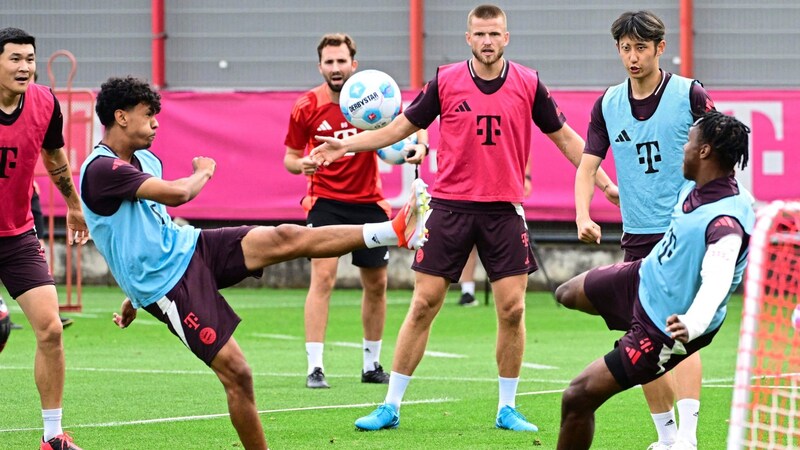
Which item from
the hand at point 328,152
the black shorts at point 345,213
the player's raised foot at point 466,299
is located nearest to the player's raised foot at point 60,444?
the hand at point 328,152

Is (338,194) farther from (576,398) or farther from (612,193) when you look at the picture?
(576,398)

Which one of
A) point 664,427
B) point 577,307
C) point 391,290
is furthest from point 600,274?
point 391,290

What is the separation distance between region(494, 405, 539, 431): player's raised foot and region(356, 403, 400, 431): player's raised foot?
625 mm

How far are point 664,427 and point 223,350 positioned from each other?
2.41 m

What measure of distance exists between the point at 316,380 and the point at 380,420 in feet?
6.48

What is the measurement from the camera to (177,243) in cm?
697

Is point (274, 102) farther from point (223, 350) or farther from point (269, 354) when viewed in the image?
point (223, 350)

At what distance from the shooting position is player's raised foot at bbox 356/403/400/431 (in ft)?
27.3

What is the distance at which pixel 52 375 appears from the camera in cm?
767

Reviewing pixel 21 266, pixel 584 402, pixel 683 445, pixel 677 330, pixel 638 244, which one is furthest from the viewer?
pixel 21 266

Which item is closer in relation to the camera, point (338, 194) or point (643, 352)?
point (643, 352)

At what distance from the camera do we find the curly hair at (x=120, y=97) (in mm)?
7141

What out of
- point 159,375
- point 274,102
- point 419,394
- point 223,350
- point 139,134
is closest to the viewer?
point 223,350

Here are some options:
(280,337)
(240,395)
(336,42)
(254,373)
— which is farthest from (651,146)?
(280,337)
